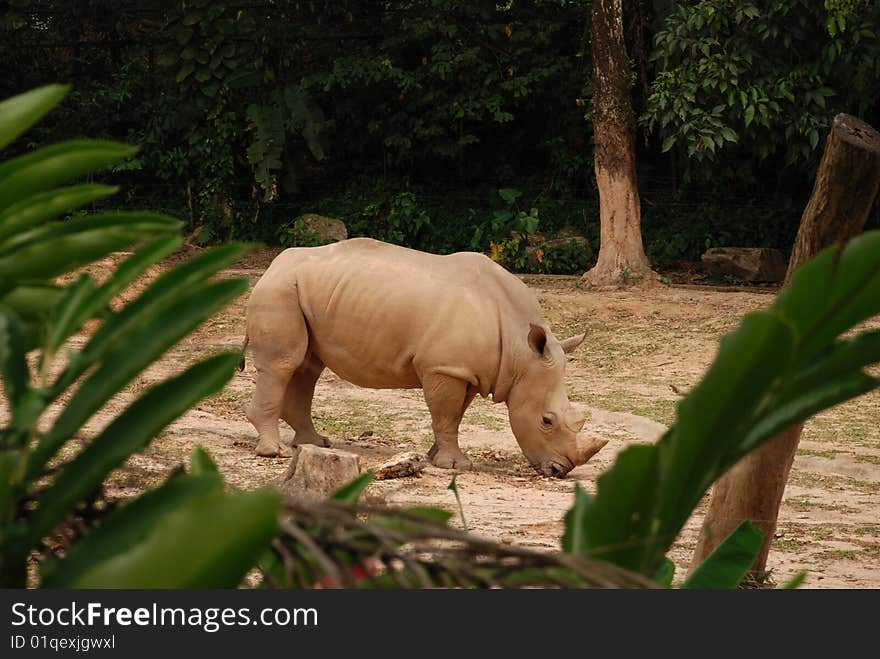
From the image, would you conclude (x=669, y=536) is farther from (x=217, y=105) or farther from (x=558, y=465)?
(x=217, y=105)

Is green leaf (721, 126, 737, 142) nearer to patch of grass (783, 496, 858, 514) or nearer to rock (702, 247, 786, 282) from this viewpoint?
rock (702, 247, 786, 282)

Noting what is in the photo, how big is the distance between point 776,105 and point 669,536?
1197 centimetres

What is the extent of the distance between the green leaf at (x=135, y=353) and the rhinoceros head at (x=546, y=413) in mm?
5997

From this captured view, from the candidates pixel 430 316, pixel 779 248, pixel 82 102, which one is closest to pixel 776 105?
pixel 779 248

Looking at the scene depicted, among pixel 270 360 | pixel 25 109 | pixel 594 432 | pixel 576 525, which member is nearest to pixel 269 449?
pixel 270 360

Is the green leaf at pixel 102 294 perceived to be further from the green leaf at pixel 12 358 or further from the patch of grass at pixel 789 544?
the patch of grass at pixel 789 544

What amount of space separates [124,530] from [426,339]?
6.12 m

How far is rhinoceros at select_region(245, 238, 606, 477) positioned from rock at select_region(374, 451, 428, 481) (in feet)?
1.38

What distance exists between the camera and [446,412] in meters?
7.12

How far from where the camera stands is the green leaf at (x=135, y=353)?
957mm

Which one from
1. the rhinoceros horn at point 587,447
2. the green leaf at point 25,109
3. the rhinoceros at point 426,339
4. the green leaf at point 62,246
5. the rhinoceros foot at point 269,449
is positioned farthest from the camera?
the rhinoceros foot at point 269,449

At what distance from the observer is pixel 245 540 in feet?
2.71

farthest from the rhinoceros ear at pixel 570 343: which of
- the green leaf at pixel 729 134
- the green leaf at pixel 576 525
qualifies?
the green leaf at pixel 576 525

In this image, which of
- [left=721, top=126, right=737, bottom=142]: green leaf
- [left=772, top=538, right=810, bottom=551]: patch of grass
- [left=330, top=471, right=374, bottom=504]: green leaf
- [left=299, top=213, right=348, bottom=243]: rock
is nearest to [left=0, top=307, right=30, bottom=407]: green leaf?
[left=330, top=471, right=374, bottom=504]: green leaf
